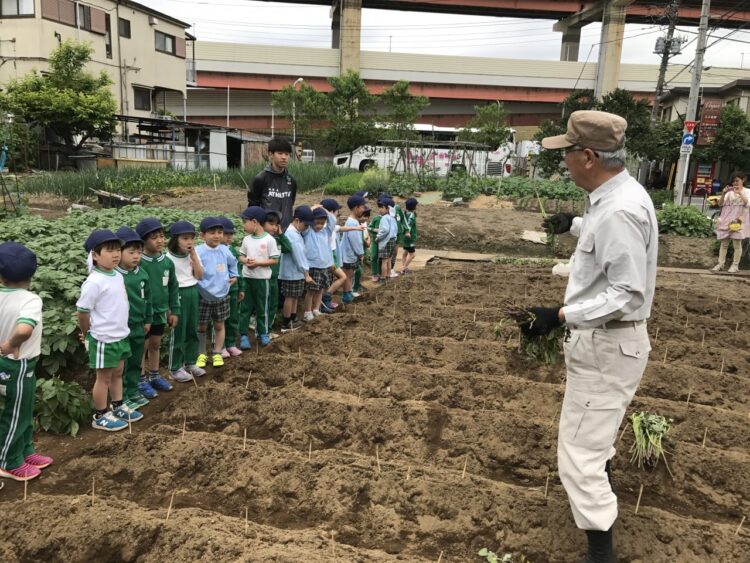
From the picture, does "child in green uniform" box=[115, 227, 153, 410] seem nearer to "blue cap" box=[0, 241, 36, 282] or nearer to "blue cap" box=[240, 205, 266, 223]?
"blue cap" box=[0, 241, 36, 282]

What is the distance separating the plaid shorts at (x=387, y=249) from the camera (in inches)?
368

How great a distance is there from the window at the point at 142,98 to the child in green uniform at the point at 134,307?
98.9ft

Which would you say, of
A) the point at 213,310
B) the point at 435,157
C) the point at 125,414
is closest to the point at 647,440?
the point at 125,414

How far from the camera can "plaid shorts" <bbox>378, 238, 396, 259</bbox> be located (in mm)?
9357

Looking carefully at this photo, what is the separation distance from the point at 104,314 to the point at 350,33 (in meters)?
40.6

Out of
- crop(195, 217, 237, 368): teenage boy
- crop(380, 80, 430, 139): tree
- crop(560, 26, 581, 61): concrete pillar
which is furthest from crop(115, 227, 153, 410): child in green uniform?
crop(560, 26, 581, 61): concrete pillar

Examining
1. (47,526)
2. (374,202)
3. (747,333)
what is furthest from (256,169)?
(47,526)

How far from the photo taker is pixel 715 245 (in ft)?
40.8

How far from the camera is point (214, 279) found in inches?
205

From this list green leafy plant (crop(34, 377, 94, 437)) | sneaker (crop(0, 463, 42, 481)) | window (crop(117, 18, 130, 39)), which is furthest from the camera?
window (crop(117, 18, 130, 39))

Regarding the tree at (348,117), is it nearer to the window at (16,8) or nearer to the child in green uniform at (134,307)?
the window at (16,8)

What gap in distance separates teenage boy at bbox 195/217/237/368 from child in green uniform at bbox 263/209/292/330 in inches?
29.7

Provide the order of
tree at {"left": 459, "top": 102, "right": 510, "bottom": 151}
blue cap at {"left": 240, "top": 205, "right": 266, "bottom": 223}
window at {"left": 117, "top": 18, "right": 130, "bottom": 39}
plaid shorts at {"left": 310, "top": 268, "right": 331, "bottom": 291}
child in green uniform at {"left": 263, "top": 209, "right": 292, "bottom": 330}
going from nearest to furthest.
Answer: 1. blue cap at {"left": 240, "top": 205, "right": 266, "bottom": 223}
2. child in green uniform at {"left": 263, "top": 209, "right": 292, "bottom": 330}
3. plaid shorts at {"left": 310, "top": 268, "right": 331, "bottom": 291}
4. window at {"left": 117, "top": 18, "right": 130, "bottom": 39}
5. tree at {"left": 459, "top": 102, "right": 510, "bottom": 151}

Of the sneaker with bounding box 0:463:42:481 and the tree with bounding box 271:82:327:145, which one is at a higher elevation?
the tree with bounding box 271:82:327:145
